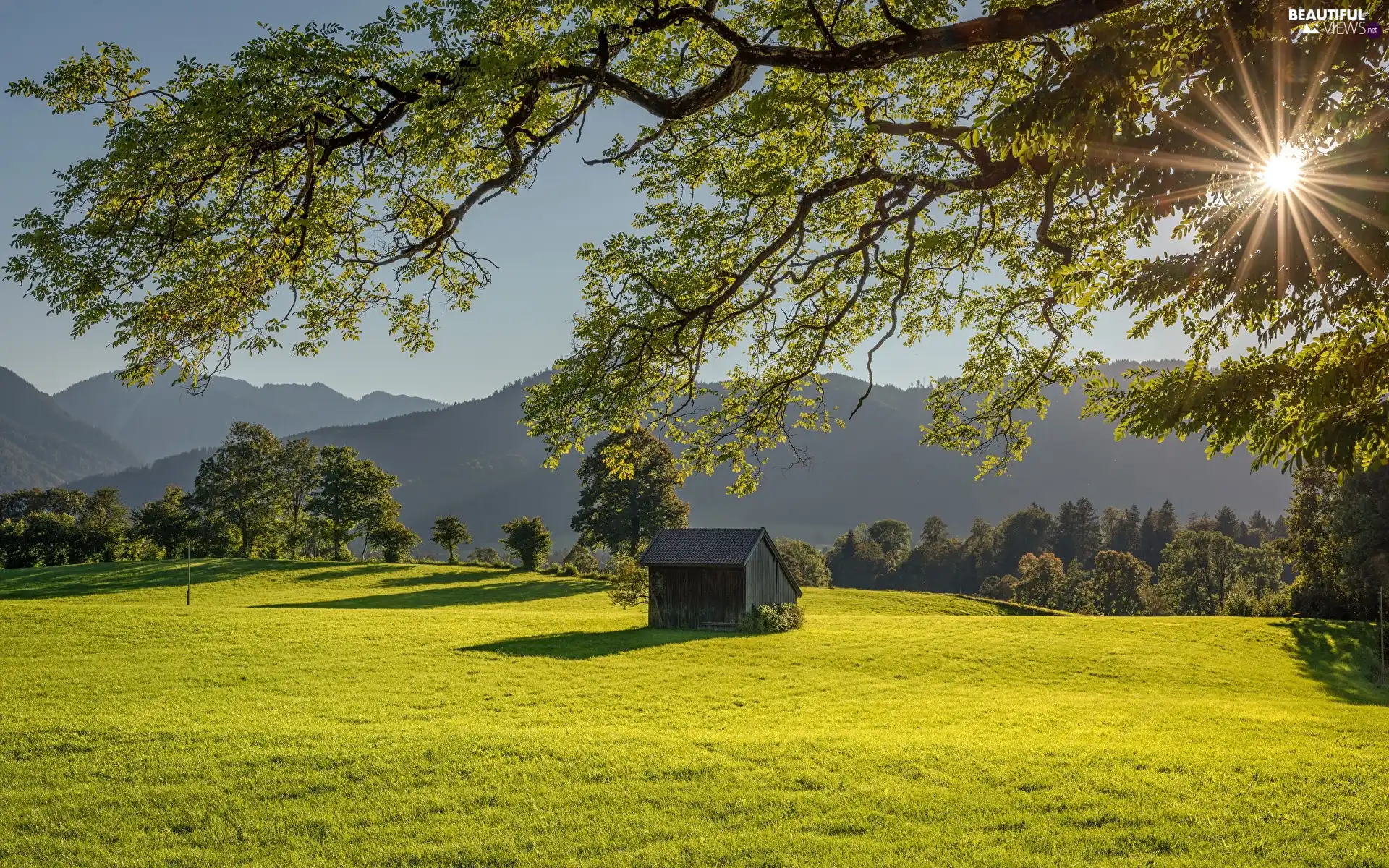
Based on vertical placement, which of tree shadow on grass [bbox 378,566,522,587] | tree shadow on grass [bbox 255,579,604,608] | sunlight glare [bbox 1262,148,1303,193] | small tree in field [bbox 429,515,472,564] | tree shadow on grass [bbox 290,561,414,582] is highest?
sunlight glare [bbox 1262,148,1303,193]

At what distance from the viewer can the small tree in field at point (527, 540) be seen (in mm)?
65938

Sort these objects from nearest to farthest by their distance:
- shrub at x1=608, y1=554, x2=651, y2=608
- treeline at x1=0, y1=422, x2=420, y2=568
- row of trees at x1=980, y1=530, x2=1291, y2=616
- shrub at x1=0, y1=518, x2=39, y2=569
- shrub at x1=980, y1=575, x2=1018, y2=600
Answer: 1. shrub at x1=608, y1=554, x2=651, y2=608
2. shrub at x1=0, y1=518, x2=39, y2=569
3. treeline at x1=0, y1=422, x2=420, y2=568
4. row of trees at x1=980, y1=530, x2=1291, y2=616
5. shrub at x1=980, y1=575, x2=1018, y2=600

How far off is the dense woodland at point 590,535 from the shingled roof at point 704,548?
10.5 ft

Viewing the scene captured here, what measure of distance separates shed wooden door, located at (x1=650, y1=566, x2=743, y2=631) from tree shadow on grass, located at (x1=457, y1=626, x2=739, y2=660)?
3.75 ft

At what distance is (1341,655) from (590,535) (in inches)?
1792

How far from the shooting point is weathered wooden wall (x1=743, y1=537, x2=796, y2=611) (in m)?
36.7

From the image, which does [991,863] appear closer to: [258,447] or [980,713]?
[980,713]

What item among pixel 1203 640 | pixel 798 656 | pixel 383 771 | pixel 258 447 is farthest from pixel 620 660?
pixel 258 447

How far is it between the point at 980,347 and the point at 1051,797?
23.6 ft

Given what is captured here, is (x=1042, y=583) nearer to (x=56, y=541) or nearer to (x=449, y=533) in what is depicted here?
(x=449, y=533)

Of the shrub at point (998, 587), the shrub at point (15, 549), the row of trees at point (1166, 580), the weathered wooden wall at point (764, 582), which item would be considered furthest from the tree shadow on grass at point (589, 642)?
→ the shrub at point (998, 587)

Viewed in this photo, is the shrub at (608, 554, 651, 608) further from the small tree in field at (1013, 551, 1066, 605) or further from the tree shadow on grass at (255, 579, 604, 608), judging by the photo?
the small tree in field at (1013, 551, 1066, 605)

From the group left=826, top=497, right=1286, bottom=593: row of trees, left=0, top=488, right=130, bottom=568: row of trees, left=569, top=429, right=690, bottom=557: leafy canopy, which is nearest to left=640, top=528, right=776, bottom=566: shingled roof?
left=569, top=429, right=690, bottom=557: leafy canopy

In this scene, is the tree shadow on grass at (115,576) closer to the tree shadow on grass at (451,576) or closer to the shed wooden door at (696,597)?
the tree shadow on grass at (451,576)
